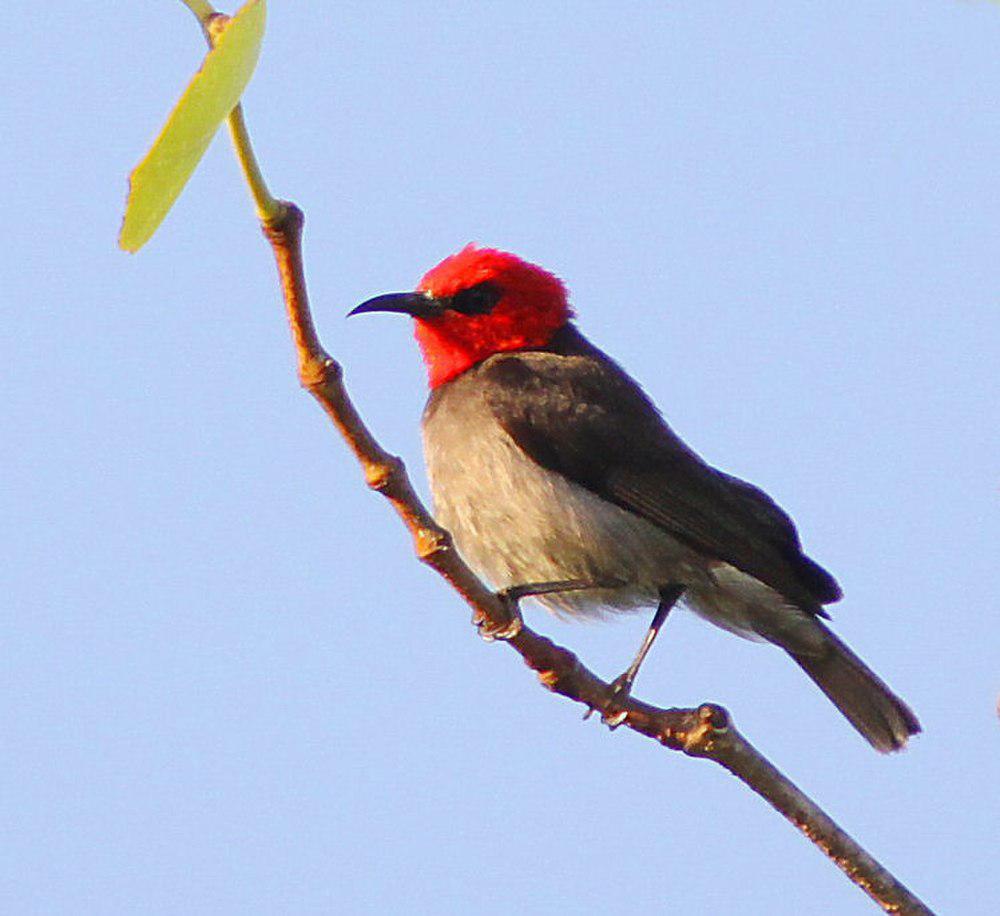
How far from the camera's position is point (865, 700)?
235 inches

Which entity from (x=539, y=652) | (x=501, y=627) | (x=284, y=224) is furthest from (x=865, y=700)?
(x=284, y=224)

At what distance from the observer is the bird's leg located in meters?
3.93

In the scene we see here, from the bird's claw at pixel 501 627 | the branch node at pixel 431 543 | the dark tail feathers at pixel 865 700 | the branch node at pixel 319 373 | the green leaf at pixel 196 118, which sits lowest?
the green leaf at pixel 196 118

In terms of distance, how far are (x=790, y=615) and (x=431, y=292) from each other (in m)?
1.97

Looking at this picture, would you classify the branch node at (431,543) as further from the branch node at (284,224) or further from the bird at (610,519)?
the bird at (610,519)

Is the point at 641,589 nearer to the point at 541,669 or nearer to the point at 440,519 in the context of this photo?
the point at 440,519

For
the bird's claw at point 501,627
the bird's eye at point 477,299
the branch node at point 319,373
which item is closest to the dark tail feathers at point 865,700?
the bird's eye at point 477,299

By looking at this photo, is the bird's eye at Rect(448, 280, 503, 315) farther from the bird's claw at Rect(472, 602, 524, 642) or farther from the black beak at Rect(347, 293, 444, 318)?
the bird's claw at Rect(472, 602, 524, 642)

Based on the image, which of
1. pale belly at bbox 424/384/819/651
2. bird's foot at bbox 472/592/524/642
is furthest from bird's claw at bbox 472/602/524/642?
pale belly at bbox 424/384/819/651

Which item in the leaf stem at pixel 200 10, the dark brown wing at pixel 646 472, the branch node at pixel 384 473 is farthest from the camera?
the dark brown wing at pixel 646 472

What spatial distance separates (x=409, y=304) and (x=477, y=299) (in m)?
0.35

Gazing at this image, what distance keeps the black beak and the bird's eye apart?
0.31ft

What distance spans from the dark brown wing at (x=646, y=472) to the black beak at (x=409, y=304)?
0.36 m

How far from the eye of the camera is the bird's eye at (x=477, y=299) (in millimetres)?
6508
